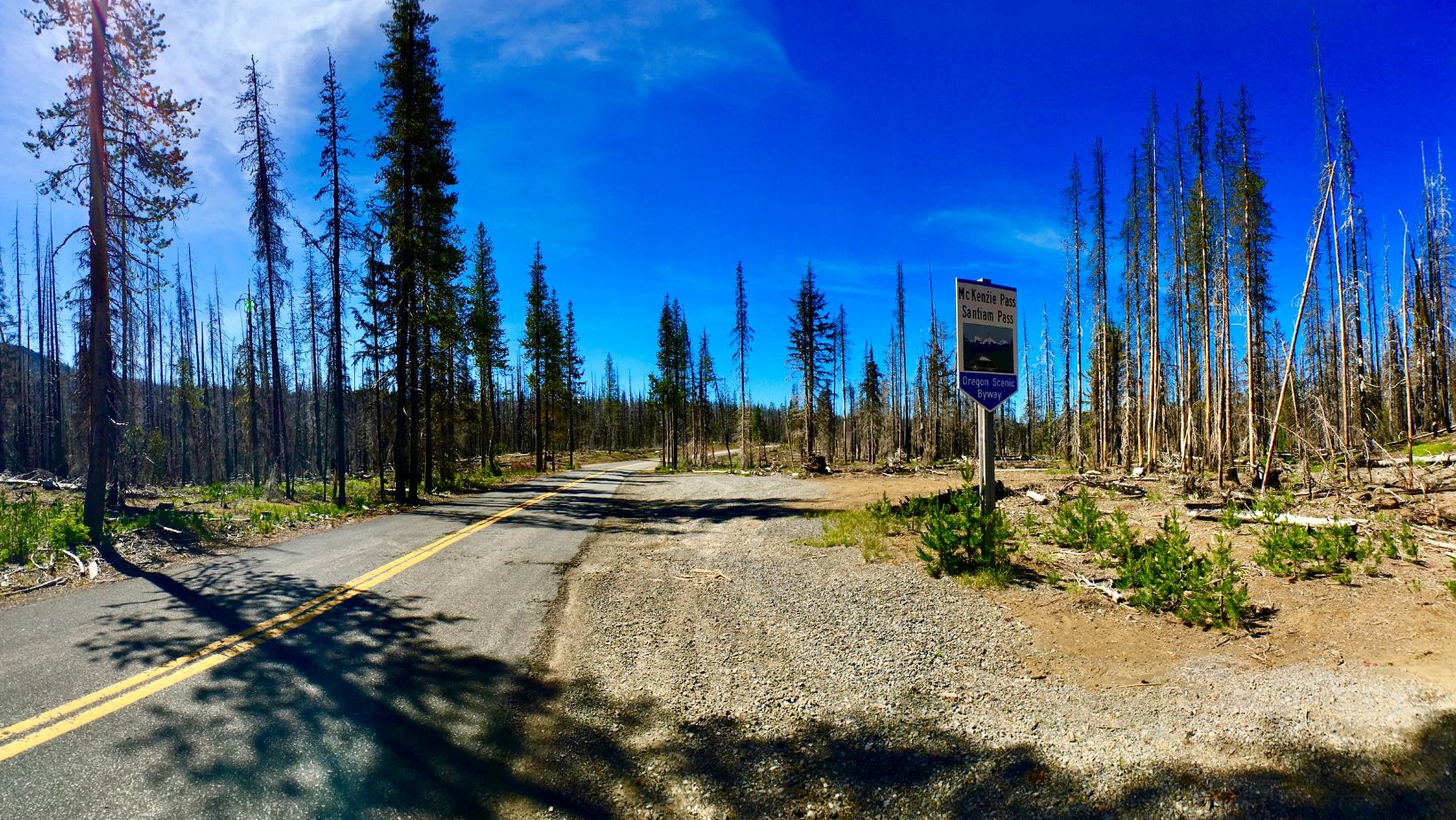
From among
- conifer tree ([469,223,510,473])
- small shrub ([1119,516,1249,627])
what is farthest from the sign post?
conifer tree ([469,223,510,473])

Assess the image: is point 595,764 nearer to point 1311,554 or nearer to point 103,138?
point 1311,554

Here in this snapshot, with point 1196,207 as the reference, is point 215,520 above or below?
below

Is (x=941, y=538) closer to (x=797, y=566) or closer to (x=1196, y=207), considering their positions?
(x=797, y=566)

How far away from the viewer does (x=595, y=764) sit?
3.18 metres

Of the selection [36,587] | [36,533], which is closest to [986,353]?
[36,587]

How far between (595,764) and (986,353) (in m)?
6.58

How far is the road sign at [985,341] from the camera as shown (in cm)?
734

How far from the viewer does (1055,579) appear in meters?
6.06

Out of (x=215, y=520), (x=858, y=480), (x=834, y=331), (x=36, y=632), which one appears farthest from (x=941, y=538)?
(x=834, y=331)

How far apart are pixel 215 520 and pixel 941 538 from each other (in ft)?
42.6

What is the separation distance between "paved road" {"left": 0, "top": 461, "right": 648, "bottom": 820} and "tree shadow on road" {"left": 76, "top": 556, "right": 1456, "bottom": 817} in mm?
17

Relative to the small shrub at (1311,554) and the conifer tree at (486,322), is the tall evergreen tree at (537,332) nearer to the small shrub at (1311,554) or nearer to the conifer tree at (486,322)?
the conifer tree at (486,322)

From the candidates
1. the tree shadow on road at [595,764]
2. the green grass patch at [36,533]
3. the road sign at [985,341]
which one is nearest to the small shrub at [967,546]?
the road sign at [985,341]

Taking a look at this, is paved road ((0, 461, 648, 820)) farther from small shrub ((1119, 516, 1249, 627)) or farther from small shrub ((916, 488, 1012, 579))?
small shrub ((1119, 516, 1249, 627))
